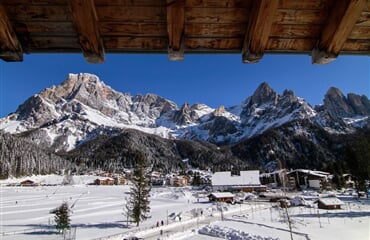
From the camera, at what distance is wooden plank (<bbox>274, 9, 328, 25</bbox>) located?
10.8 feet

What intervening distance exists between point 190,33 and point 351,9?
192 cm

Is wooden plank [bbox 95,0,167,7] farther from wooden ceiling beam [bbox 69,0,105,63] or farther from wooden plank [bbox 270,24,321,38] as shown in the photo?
wooden plank [bbox 270,24,321,38]

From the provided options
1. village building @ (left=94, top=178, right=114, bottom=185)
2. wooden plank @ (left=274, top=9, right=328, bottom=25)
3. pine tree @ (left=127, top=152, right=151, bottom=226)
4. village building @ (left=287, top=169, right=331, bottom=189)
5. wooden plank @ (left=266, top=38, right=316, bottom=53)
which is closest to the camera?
wooden plank @ (left=274, top=9, right=328, bottom=25)

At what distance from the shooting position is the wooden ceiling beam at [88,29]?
9.73 feet

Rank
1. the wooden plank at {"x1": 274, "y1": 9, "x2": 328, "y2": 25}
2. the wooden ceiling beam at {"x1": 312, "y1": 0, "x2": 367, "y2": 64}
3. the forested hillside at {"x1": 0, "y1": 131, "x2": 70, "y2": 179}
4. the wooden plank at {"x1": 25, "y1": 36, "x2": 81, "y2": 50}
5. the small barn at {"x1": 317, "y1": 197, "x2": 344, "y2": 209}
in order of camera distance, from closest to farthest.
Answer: the wooden ceiling beam at {"x1": 312, "y1": 0, "x2": 367, "y2": 64}
the wooden plank at {"x1": 274, "y1": 9, "x2": 328, "y2": 25}
the wooden plank at {"x1": 25, "y1": 36, "x2": 81, "y2": 50}
the small barn at {"x1": 317, "y1": 197, "x2": 344, "y2": 209}
the forested hillside at {"x1": 0, "y1": 131, "x2": 70, "y2": 179}

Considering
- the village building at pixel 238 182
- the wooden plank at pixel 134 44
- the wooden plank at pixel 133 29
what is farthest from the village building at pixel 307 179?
the wooden plank at pixel 133 29

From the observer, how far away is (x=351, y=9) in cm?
307

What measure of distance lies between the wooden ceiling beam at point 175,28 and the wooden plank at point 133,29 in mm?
166

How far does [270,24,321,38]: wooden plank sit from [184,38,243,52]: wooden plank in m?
0.47

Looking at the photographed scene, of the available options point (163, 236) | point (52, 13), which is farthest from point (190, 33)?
point (163, 236)

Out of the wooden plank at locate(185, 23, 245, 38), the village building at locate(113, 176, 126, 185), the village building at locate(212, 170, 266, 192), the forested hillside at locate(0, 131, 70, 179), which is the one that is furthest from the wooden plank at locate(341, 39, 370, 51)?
the forested hillside at locate(0, 131, 70, 179)

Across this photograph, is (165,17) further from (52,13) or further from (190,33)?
(52,13)

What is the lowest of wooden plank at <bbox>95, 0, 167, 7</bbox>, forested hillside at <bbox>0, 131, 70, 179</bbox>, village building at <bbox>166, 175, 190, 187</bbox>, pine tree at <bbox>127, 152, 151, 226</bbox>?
pine tree at <bbox>127, 152, 151, 226</bbox>

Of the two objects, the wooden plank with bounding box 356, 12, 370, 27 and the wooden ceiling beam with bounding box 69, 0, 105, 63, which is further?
the wooden plank with bounding box 356, 12, 370, 27
